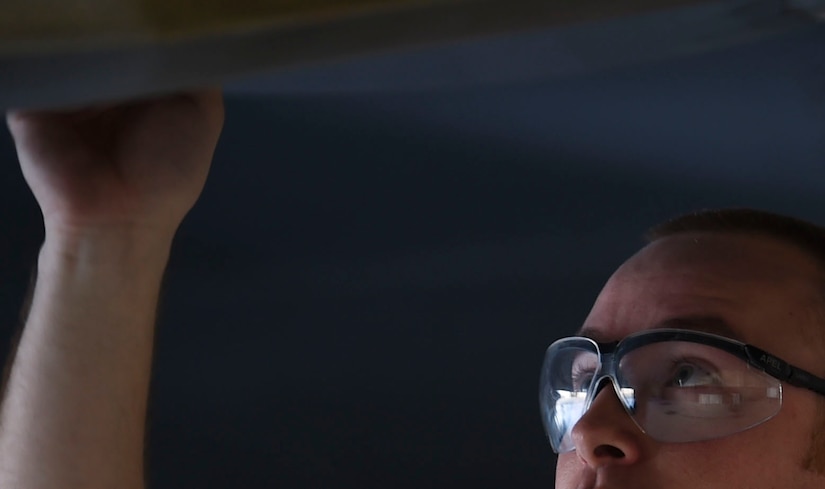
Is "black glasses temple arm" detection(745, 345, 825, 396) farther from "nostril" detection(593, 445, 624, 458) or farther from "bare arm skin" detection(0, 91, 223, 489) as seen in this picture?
"bare arm skin" detection(0, 91, 223, 489)

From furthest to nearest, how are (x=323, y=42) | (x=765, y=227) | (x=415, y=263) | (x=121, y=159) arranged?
(x=415, y=263), (x=765, y=227), (x=121, y=159), (x=323, y=42)

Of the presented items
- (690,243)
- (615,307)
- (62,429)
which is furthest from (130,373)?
(690,243)

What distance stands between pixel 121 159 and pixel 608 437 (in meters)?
0.58

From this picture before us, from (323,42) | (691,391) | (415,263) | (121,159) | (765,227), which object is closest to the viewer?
(323,42)

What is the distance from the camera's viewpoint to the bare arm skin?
67 centimetres

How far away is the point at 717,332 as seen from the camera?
987 millimetres

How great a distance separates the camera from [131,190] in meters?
0.71

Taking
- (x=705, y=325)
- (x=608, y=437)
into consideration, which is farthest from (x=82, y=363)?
(x=705, y=325)

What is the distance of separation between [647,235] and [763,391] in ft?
1.06

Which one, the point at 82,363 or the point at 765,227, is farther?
the point at 765,227

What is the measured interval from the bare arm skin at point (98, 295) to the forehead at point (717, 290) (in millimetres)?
544

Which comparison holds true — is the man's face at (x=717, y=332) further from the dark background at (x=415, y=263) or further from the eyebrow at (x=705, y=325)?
the dark background at (x=415, y=263)

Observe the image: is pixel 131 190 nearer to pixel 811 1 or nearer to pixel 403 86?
pixel 403 86

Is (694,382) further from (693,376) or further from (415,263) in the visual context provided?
(415,263)
